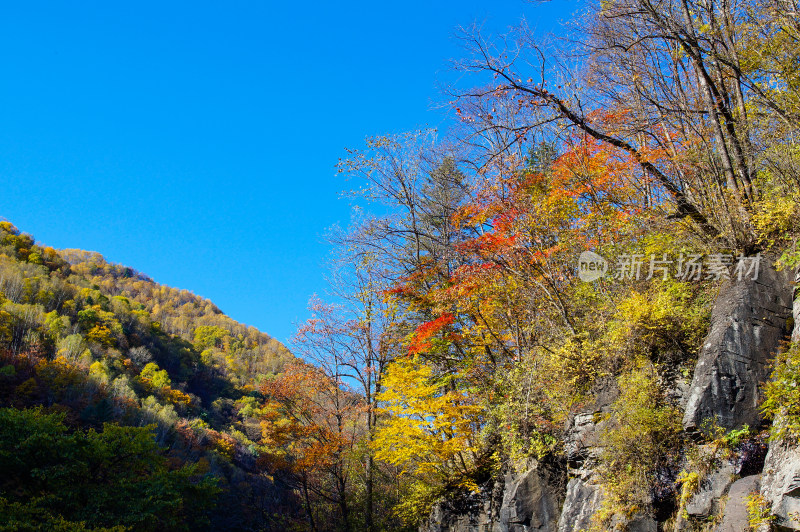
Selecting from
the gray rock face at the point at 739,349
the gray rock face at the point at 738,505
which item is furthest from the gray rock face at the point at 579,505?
the gray rock face at the point at 738,505

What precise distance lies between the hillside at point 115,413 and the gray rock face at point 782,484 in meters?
15.6

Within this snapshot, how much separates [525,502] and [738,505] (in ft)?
16.3

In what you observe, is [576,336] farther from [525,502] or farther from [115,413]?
[115,413]

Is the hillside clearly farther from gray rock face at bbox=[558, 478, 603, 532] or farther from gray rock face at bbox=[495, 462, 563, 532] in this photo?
gray rock face at bbox=[558, 478, 603, 532]

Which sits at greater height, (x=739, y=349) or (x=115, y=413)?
(x=739, y=349)

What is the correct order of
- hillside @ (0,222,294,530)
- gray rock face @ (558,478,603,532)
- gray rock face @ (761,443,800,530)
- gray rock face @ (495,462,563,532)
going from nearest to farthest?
1. gray rock face @ (761,443,800,530)
2. gray rock face @ (558,478,603,532)
3. gray rock face @ (495,462,563,532)
4. hillside @ (0,222,294,530)

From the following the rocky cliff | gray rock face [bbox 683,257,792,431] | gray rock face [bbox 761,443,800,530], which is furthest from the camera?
gray rock face [bbox 683,257,792,431]

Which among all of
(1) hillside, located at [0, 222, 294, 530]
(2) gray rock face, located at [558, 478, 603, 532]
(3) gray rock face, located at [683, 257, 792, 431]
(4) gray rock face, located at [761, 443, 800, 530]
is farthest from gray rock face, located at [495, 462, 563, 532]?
(1) hillside, located at [0, 222, 294, 530]

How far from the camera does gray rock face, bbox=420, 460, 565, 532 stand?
9734mm

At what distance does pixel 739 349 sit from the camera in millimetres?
6859

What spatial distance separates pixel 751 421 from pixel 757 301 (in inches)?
71.2

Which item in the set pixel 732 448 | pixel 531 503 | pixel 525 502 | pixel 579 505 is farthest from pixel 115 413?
pixel 732 448

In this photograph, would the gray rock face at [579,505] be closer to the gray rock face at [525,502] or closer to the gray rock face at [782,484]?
the gray rock face at [525,502]

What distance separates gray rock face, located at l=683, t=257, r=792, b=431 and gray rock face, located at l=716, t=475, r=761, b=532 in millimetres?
776
